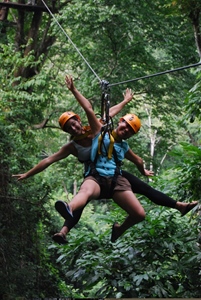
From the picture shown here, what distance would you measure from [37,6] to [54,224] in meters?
4.21

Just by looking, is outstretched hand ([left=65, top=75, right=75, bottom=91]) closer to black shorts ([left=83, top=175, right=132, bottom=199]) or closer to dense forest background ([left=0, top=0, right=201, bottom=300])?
black shorts ([left=83, top=175, right=132, bottom=199])

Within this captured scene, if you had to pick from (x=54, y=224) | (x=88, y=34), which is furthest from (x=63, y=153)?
(x=88, y=34)

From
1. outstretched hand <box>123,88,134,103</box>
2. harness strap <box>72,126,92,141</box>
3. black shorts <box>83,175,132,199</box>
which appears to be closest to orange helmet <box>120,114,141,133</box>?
harness strap <box>72,126,92,141</box>

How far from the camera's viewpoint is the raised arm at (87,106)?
4098 millimetres

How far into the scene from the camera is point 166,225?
567 cm

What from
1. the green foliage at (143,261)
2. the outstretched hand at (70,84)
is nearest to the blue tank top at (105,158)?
the outstretched hand at (70,84)

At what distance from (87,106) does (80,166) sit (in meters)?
8.26

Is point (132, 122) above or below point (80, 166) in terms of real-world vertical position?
above

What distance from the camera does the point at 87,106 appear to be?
4137 millimetres

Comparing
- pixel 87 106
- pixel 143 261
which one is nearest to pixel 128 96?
pixel 87 106

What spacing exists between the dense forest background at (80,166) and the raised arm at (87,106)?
1129 mm

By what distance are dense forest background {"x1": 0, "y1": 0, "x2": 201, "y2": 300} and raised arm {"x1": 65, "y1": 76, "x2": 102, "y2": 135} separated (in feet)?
3.71

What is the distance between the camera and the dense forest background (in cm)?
552

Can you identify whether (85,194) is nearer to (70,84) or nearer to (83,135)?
(83,135)
